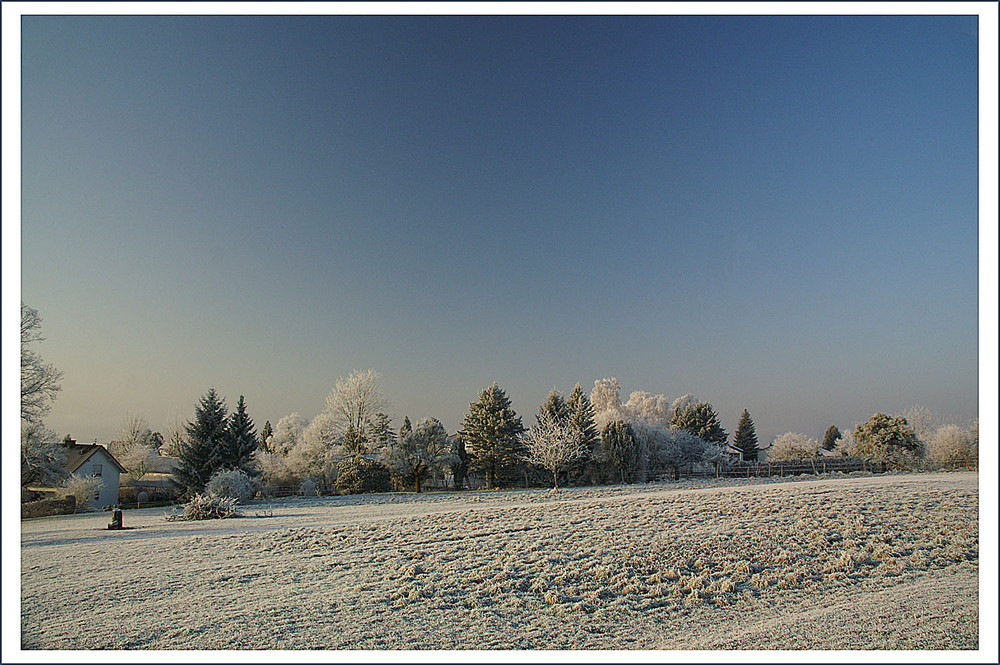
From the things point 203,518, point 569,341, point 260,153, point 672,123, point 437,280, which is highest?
point 672,123

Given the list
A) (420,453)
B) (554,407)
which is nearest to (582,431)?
(554,407)

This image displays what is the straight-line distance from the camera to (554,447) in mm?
26250

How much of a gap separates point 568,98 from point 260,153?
4945 mm

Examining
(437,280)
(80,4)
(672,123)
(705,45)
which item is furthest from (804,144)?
(80,4)

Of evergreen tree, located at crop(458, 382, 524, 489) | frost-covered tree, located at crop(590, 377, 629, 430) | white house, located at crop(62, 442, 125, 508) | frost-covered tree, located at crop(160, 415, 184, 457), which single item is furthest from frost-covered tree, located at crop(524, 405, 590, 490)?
white house, located at crop(62, 442, 125, 508)

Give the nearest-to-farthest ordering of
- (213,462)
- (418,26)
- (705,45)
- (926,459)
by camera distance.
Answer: (418,26), (705,45), (926,459), (213,462)

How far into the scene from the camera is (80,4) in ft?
18.1

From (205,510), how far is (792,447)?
99.5ft

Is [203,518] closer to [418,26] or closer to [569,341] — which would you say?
[569,341]

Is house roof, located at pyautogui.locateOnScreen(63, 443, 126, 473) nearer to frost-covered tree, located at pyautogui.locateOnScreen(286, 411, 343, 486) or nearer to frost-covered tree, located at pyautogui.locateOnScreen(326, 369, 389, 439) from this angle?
frost-covered tree, located at pyautogui.locateOnScreen(286, 411, 343, 486)

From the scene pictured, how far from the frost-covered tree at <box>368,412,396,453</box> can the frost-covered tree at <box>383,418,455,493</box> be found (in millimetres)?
437

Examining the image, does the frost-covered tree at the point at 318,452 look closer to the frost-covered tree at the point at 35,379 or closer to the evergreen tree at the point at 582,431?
the evergreen tree at the point at 582,431

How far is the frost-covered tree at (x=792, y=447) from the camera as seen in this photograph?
1240 inches

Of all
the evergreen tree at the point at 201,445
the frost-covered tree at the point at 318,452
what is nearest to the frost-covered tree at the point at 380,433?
the frost-covered tree at the point at 318,452
